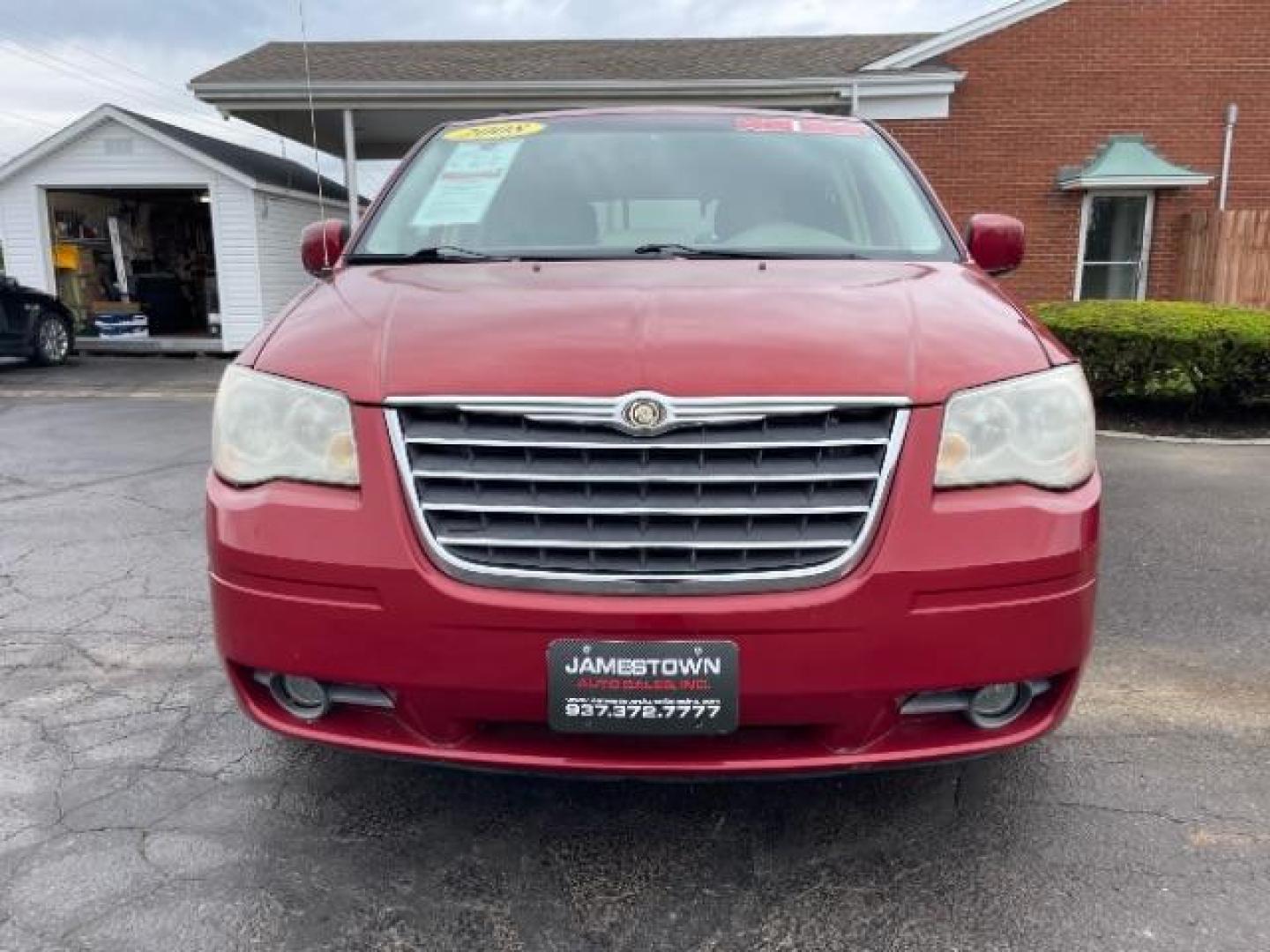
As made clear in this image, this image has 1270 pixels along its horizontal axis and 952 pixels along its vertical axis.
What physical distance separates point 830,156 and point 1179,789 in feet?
7.06

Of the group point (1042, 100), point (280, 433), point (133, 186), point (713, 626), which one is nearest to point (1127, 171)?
point (1042, 100)

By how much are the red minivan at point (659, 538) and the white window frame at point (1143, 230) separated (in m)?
11.7

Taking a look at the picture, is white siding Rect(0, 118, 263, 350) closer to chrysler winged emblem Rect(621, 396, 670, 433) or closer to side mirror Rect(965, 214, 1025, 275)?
side mirror Rect(965, 214, 1025, 275)

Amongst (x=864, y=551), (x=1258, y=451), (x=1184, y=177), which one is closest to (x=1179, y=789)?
(x=864, y=551)

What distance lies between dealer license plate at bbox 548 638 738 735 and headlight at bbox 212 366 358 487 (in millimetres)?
575

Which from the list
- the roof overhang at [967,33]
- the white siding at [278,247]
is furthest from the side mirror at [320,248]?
the white siding at [278,247]

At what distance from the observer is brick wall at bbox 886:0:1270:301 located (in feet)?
40.0

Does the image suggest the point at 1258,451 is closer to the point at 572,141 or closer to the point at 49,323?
the point at 572,141

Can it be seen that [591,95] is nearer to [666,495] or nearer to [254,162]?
[254,162]

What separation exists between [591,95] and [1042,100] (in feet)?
17.7

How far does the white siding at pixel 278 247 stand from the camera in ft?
48.9

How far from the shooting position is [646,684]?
6.30ft

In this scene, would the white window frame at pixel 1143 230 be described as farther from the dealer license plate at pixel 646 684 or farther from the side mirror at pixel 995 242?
the dealer license plate at pixel 646 684

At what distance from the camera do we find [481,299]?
235cm
